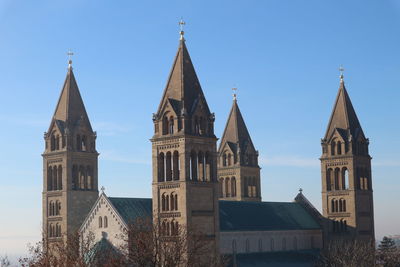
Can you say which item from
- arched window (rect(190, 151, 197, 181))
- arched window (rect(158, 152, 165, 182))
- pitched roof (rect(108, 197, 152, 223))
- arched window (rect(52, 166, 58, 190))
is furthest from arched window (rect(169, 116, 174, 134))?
arched window (rect(52, 166, 58, 190))

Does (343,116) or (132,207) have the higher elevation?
(343,116)

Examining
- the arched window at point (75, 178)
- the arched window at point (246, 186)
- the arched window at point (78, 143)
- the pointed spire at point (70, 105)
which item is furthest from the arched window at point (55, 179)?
the arched window at point (246, 186)

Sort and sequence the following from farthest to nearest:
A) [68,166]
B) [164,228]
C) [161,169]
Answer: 1. [68,166]
2. [161,169]
3. [164,228]

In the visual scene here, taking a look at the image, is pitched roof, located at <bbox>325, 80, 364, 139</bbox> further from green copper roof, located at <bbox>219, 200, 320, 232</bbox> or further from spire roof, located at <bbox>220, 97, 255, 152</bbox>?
spire roof, located at <bbox>220, 97, 255, 152</bbox>

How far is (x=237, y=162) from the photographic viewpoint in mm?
122250

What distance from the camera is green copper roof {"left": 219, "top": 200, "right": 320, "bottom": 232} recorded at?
10119cm

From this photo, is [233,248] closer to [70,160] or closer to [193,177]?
[193,177]

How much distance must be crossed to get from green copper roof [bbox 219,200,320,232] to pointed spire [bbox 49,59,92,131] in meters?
20.9

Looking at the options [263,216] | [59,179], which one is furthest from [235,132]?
[59,179]

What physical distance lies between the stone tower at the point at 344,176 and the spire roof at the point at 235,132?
46.4 feet

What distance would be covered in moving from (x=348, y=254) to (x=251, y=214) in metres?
13.9

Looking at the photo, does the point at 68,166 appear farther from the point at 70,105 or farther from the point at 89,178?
the point at 70,105

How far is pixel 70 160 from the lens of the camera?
3996 inches

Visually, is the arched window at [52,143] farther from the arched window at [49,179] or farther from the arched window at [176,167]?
the arched window at [176,167]
